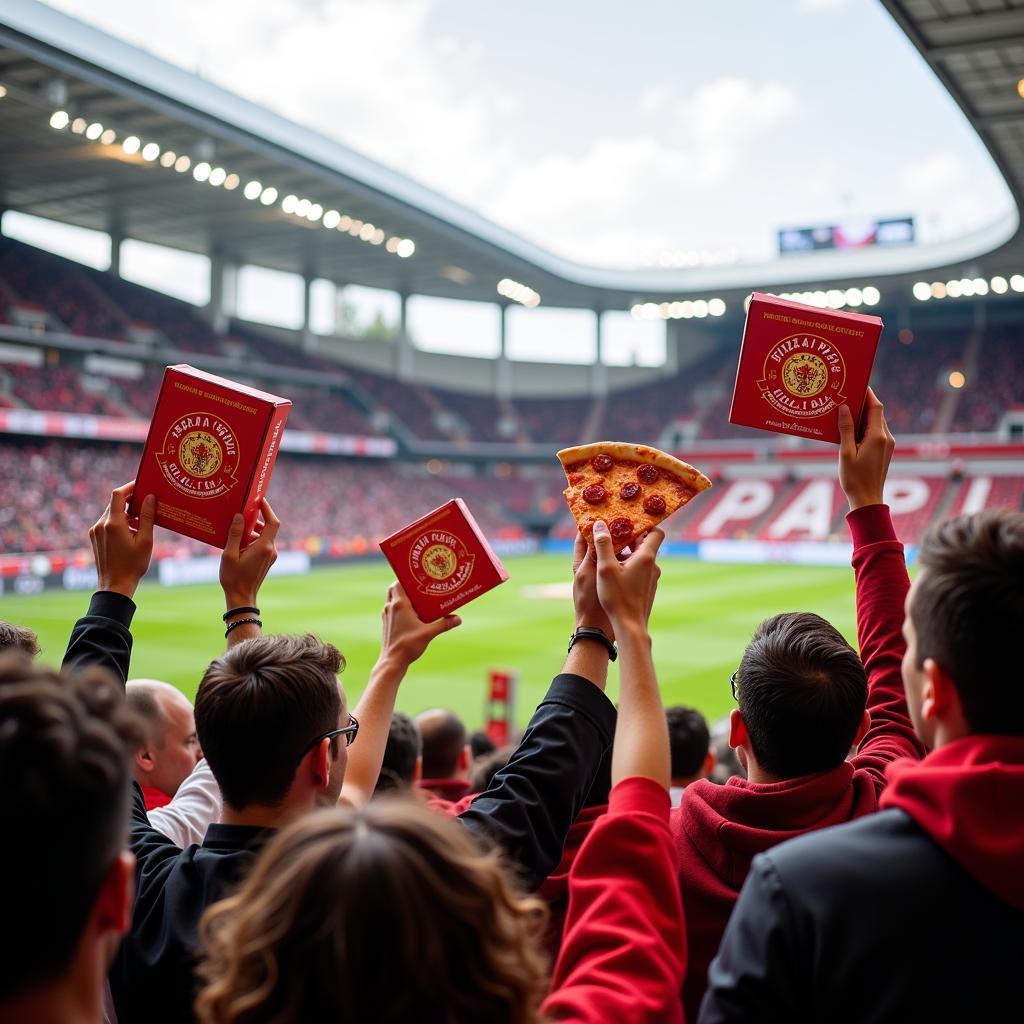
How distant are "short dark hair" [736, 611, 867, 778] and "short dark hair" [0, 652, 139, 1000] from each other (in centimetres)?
159

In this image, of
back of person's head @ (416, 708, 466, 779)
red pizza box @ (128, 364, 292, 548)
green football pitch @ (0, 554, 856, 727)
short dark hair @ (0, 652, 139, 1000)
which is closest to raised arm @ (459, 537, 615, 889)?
short dark hair @ (0, 652, 139, 1000)

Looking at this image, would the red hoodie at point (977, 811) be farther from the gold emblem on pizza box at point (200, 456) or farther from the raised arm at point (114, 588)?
the gold emblem on pizza box at point (200, 456)

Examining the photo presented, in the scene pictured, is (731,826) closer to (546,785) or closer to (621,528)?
(546,785)

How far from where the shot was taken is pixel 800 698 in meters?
2.41

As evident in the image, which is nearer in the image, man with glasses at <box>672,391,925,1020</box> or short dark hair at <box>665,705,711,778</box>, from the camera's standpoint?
man with glasses at <box>672,391,925,1020</box>

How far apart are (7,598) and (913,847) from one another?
84.3ft

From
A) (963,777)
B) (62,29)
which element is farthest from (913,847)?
(62,29)

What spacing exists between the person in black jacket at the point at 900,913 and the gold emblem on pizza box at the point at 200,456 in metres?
2.31

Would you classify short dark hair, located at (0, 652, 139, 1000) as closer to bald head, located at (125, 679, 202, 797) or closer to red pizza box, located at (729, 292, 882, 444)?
red pizza box, located at (729, 292, 882, 444)

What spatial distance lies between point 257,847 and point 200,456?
1509mm

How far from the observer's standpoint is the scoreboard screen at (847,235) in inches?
1754

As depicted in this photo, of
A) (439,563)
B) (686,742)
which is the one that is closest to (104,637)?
(439,563)

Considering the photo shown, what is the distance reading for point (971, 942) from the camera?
1.40 m

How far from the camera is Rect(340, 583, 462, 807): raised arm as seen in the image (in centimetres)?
283
